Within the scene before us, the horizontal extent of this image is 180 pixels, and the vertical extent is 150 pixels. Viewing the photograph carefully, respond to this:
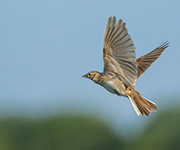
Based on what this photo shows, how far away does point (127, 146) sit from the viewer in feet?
149

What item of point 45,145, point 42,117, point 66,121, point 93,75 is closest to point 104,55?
point 93,75

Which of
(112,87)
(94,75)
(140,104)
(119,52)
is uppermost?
(119,52)

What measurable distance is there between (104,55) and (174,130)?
3778 cm

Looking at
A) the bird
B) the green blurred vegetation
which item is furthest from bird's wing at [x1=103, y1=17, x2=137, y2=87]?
the green blurred vegetation

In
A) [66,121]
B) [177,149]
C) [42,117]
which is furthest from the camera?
[42,117]

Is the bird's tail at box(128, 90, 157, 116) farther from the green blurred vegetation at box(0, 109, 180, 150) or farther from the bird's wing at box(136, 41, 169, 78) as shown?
the green blurred vegetation at box(0, 109, 180, 150)

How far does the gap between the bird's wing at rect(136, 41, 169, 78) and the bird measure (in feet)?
4.98

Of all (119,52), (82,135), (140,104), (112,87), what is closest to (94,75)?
(112,87)

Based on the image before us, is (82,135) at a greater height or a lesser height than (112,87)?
greater

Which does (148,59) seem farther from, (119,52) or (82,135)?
(82,135)

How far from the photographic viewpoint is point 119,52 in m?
10.3

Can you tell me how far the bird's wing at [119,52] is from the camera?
32.9ft

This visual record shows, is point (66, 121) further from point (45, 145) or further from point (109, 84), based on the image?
point (109, 84)

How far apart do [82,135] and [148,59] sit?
120 feet
